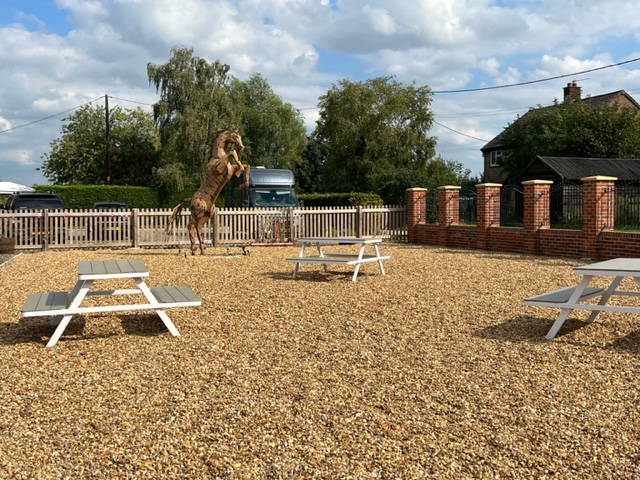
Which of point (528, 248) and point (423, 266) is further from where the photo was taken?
point (528, 248)

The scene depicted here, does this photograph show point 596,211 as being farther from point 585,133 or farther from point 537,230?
point 585,133

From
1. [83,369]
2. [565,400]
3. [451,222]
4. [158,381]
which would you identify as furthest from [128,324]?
[451,222]

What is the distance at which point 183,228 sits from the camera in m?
20.8

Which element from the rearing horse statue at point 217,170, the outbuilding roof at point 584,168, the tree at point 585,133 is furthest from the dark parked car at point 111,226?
the tree at point 585,133

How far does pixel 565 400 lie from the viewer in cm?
450

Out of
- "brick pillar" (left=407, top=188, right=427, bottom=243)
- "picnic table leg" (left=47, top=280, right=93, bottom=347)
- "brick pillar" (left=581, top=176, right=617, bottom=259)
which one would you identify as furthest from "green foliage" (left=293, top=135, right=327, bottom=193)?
"picnic table leg" (left=47, top=280, right=93, bottom=347)

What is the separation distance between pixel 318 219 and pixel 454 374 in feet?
52.5

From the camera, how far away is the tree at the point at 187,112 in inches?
1521

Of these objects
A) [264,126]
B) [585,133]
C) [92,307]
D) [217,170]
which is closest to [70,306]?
[92,307]

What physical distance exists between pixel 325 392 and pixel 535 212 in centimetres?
1203

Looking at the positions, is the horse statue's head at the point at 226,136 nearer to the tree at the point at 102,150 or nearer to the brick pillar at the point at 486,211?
the brick pillar at the point at 486,211

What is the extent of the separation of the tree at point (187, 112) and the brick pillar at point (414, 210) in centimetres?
Answer: 2056

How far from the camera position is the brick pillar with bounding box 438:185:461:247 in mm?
18672

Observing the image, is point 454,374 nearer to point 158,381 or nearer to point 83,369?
point 158,381
